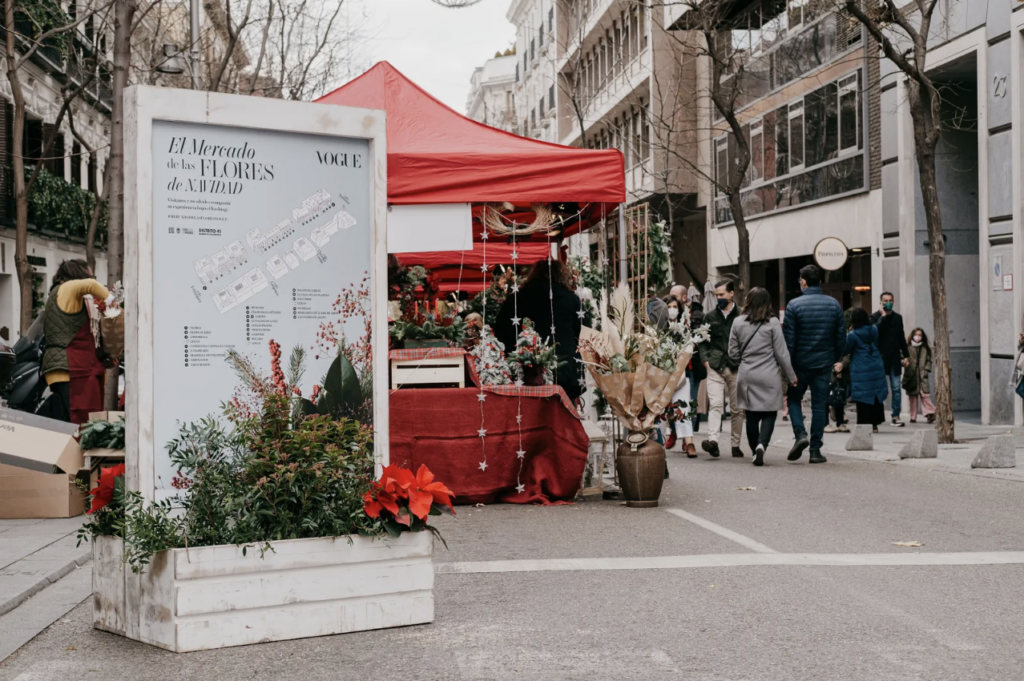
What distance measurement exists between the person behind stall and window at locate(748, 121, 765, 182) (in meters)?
22.8

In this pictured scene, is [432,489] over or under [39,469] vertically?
over

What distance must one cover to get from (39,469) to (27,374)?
221 cm

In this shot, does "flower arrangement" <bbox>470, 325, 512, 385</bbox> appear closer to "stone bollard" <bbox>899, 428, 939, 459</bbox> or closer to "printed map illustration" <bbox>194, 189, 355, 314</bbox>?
"printed map illustration" <bbox>194, 189, 355, 314</bbox>

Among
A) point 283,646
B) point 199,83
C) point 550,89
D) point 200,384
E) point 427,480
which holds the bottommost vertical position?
point 283,646

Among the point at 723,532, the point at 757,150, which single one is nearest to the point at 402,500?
the point at 723,532

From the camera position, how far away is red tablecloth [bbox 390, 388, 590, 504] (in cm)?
1041

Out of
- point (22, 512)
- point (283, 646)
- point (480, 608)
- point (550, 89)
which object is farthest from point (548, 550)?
point (550, 89)

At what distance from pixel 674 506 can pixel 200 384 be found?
530 centimetres

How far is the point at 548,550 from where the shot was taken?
8070 mm

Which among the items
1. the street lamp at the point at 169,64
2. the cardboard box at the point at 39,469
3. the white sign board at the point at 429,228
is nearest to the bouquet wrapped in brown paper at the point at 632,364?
the white sign board at the point at 429,228

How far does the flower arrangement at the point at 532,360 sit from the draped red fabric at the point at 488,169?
115cm

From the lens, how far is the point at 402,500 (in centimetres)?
589

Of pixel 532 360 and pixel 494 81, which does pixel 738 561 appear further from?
pixel 494 81

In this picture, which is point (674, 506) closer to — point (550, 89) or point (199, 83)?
point (199, 83)
